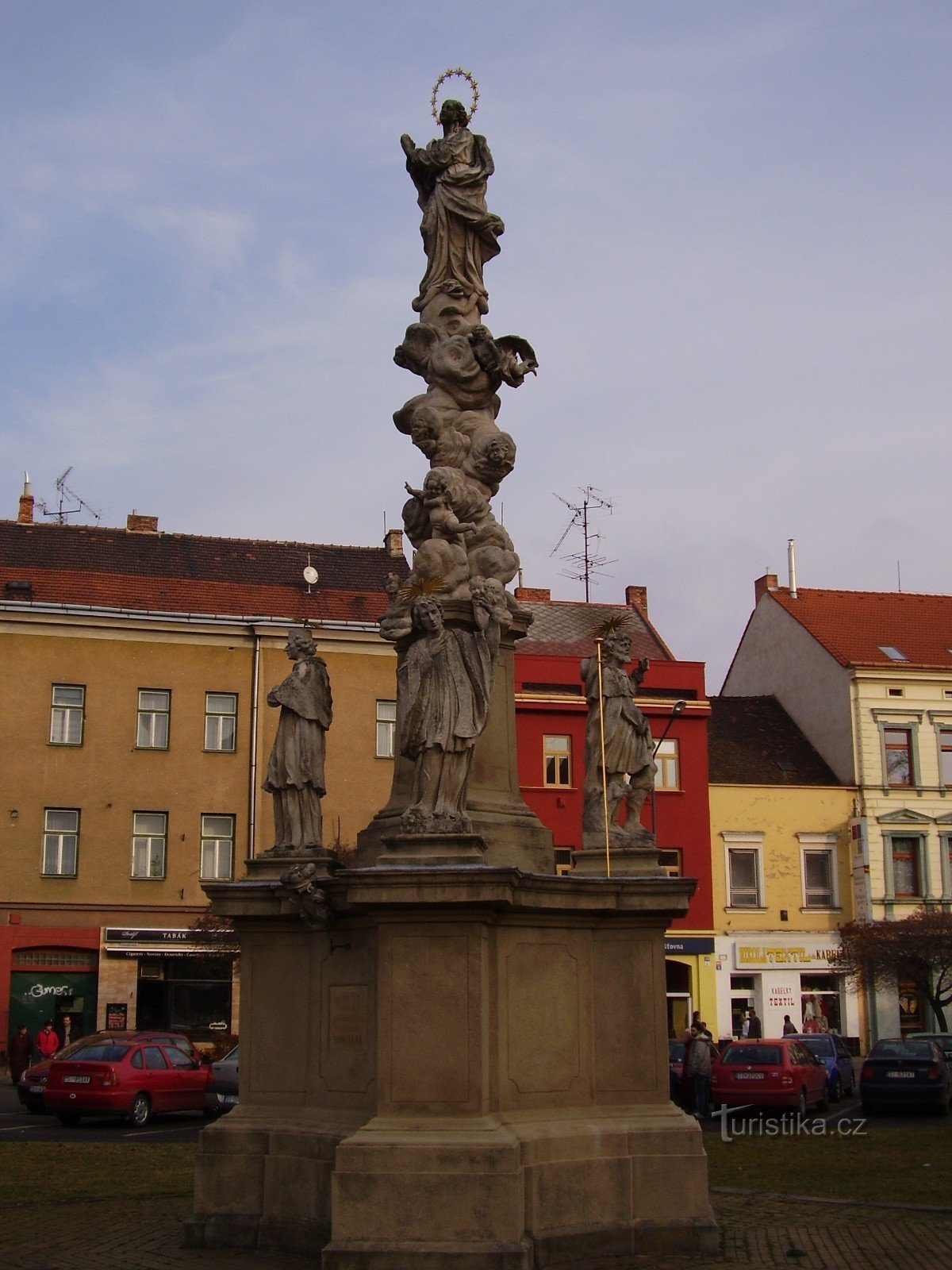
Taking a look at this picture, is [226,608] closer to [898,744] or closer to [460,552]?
[898,744]

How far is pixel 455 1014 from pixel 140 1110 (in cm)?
1452

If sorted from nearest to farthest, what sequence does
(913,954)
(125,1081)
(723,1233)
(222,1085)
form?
(723,1233) < (125,1081) < (222,1085) < (913,954)

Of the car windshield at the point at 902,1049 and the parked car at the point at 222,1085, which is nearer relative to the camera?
the parked car at the point at 222,1085

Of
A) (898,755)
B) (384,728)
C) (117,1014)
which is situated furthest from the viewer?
(898,755)

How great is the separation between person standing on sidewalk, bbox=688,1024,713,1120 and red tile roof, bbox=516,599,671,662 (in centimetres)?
2188

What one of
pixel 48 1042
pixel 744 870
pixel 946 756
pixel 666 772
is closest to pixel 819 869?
pixel 744 870

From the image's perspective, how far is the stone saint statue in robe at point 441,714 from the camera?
9.50 meters

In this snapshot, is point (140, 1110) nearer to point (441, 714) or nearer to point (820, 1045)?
point (820, 1045)

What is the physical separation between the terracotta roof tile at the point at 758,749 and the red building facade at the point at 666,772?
55.0 inches

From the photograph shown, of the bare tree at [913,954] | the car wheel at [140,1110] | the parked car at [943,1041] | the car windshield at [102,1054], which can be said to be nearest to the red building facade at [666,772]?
the bare tree at [913,954]

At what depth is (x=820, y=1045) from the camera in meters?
28.4

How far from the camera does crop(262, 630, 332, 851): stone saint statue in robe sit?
35.4ft

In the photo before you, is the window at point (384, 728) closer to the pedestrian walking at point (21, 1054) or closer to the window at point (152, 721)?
the window at point (152, 721)

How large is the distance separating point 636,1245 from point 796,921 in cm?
3399
